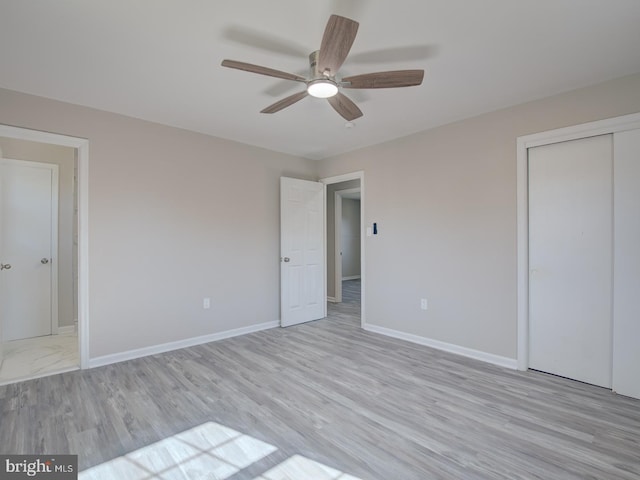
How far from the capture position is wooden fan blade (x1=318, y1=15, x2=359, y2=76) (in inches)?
Result: 59.5

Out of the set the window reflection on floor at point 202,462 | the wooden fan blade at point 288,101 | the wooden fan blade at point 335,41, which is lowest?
the window reflection on floor at point 202,462

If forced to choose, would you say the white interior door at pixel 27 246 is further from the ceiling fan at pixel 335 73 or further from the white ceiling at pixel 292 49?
the ceiling fan at pixel 335 73

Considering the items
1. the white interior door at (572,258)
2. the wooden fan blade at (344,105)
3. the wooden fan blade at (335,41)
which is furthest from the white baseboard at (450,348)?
the wooden fan blade at (335,41)

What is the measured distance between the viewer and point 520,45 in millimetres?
2109

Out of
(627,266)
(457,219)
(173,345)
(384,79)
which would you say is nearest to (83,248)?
(173,345)

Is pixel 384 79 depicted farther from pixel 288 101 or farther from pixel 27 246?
pixel 27 246

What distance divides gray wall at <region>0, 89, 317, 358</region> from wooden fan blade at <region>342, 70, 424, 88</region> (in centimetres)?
238

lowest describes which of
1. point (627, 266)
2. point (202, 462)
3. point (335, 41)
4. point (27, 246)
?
point (202, 462)

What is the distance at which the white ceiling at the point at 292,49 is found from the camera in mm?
1787

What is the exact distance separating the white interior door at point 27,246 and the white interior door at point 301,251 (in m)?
2.99

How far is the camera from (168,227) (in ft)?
11.7

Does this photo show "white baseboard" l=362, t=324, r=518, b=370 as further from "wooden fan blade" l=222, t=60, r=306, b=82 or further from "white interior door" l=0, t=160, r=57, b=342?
"white interior door" l=0, t=160, r=57, b=342

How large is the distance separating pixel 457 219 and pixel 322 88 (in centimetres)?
216

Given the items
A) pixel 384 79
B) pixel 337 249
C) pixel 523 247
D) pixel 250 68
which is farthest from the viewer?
pixel 337 249
